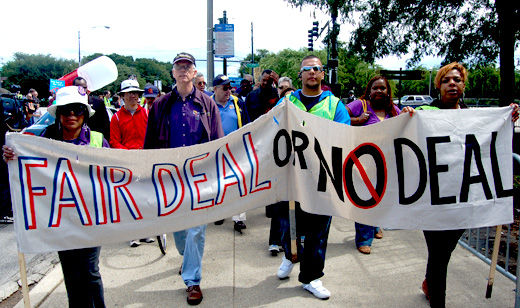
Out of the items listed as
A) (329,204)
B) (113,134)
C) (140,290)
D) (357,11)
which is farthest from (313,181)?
(357,11)

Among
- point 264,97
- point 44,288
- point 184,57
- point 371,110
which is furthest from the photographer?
point 264,97

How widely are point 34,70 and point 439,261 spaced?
93.4 m

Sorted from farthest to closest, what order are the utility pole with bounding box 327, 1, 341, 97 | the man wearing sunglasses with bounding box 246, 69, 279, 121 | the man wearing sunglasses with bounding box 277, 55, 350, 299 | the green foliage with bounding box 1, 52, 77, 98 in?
the green foliage with bounding box 1, 52, 77, 98
the utility pole with bounding box 327, 1, 341, 97
the man wearing sunglasses with bounding box 246, 69, 279, 121
the man wearing sunglasses with bounding box 277, 55, 350, 299

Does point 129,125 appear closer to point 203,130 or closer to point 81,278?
point 203,130

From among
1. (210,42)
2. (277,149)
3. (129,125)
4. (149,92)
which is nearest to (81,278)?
(277,149)

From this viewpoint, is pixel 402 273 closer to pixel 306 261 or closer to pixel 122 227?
pixel 306 261

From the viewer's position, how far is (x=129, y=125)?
4953mm

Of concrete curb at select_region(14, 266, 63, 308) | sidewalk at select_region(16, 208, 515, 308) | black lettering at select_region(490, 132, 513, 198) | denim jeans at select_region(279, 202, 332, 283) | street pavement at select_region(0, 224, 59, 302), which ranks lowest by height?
street pavement at select_region(0, 224, 59, 302)

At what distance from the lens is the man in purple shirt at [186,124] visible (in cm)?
360

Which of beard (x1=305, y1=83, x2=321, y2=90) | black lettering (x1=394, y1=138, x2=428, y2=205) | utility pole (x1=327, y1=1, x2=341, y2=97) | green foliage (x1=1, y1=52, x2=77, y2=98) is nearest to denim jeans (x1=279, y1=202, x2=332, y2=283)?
black lettering (x1=394, y1=138, x2=428, y2=205)

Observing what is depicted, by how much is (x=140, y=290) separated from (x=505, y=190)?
10.5 ft

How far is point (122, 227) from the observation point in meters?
2.99

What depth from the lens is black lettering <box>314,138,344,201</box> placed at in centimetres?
326

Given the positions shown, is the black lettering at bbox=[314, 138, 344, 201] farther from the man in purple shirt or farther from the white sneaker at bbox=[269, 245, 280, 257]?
the white sneaker at bbox=[269, 245, 280, 257]
